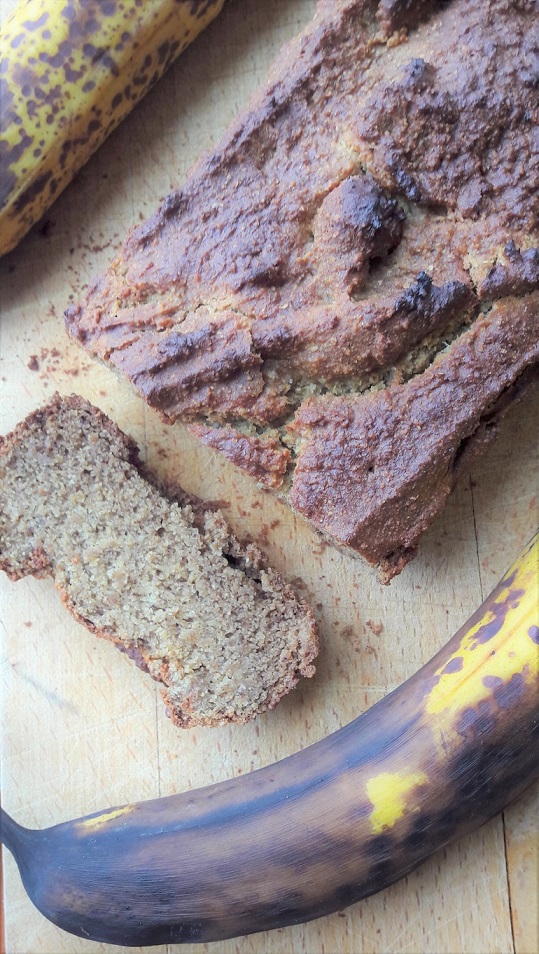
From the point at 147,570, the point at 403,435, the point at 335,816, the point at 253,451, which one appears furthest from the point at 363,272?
the point at 335,816

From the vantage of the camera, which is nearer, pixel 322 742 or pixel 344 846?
pixel 344 846

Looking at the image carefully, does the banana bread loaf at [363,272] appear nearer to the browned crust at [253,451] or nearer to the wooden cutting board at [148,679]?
the browned crust at [253,451]

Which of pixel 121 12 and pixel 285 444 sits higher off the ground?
pixel 121 12

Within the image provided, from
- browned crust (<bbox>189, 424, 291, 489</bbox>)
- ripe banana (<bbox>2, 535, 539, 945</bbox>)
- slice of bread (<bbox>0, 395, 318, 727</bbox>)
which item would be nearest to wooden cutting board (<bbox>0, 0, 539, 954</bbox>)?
slice of bread (<bbox>0, 395, 318, 727</bbox>)

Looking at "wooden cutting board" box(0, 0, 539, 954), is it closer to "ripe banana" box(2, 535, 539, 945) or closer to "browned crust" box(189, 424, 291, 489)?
"ripe banana" box(2, 535, 539, 945)

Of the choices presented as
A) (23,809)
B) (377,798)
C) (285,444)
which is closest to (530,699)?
(377,798)

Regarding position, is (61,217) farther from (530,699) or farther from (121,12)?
(530,699)
